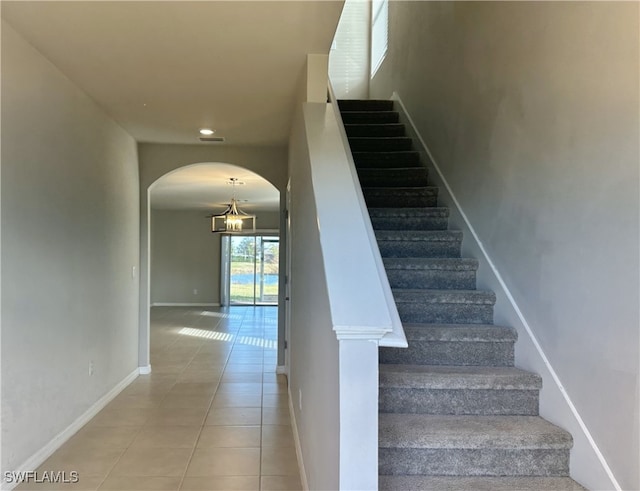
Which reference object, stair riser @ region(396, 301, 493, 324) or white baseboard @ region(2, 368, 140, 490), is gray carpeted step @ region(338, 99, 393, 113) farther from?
white baseboard @ region(2, 368, 140, 490)

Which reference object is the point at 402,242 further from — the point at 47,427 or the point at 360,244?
the point at 47,427

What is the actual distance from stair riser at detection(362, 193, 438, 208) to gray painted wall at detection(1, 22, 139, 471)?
2152 mm

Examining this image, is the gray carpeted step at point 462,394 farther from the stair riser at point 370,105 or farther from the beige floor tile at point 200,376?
the stair riser at point 370,105

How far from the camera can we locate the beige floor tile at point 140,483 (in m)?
2.46

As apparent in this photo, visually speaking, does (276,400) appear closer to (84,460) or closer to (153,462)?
(153,462)

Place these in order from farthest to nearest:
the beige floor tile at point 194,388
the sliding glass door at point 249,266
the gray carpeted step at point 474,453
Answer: the sliding glass door at point 249,266 → the beige floor tile at point 194,388 → the gray carpeted step at point 474,453

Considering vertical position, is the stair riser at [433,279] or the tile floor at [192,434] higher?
the stair riser at [433,279]

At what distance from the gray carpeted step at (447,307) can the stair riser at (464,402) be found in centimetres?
58

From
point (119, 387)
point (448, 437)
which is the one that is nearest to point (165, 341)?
point (119, 387)

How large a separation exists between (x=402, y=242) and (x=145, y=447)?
2.19 meters

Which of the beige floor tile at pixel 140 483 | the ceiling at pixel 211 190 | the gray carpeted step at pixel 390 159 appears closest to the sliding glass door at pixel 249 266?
the ceiling at pixel 211 190

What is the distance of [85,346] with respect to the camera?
3.41m

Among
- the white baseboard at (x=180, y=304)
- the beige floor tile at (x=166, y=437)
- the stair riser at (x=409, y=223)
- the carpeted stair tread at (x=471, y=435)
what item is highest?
the stair riser at (x=409, y=223)

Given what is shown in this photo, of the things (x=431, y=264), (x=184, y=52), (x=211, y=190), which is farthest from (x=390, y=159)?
(x=211, y=190)
